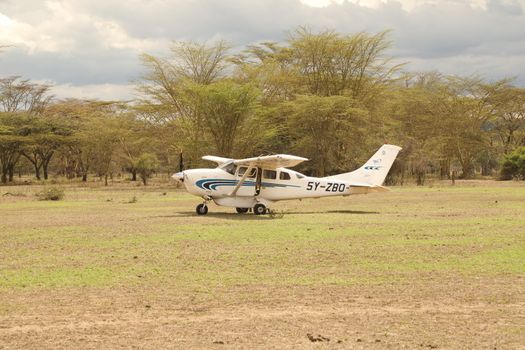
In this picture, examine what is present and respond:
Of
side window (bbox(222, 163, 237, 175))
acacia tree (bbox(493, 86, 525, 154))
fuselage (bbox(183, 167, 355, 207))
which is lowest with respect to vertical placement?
fuselage (bbox(183, 167, 355, 207))

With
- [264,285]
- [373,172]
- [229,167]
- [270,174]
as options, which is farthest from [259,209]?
[264,285]

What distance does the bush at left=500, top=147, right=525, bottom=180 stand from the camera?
193 feet

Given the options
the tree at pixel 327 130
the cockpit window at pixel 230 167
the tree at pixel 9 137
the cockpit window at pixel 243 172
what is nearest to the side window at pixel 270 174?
the cockpit window at pixel 243 172

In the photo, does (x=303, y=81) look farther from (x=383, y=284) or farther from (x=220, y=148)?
(x=383, y=284)

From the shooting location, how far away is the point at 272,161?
22906 millimetres

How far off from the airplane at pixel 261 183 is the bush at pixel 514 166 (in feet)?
124

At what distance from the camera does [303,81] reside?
5984 cm

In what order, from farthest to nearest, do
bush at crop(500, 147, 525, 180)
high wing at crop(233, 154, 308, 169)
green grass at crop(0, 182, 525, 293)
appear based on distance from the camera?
bush at crop(500, 147, 525, 180), high wing at crop(233, 154, 308, 169), green grass at crop(0, 182, 525, 293)

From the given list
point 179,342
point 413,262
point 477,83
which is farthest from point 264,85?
point 179,342

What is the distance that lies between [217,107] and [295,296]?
4184cm

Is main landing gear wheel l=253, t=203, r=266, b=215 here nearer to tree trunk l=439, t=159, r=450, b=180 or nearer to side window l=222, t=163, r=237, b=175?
side window l=222, t=163, r=237, b=175

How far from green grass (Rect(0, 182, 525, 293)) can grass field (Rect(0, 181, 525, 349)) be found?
0.03 m

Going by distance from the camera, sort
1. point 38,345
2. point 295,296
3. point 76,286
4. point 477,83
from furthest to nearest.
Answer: point 477,83, point 76,286, point 295,296, point 38,345

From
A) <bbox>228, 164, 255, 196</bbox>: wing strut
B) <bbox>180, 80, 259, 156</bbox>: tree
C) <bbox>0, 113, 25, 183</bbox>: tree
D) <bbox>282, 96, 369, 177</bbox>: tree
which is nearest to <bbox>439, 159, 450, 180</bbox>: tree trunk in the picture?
<bbox>282, 96, 369, 177</bbox>: tree
